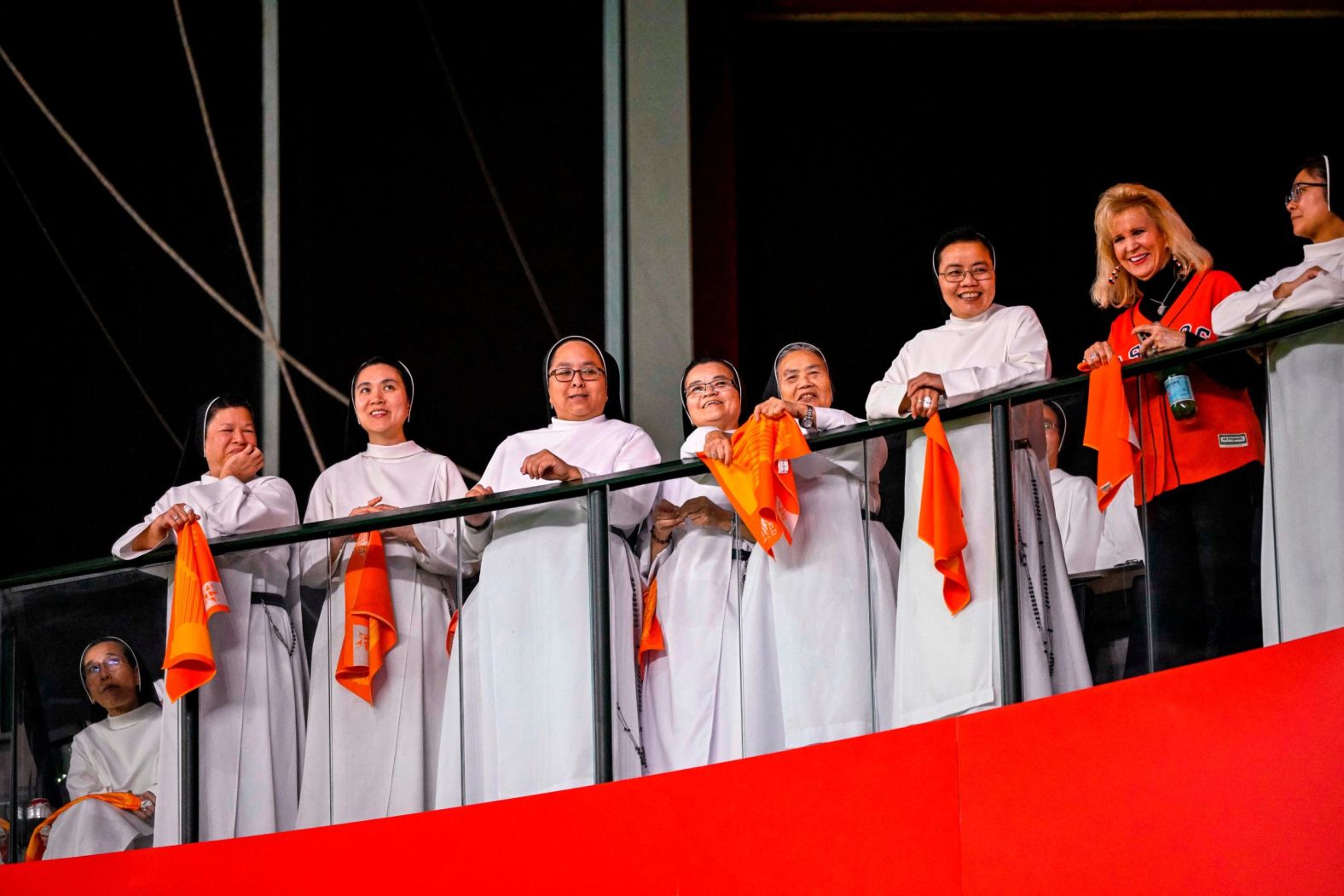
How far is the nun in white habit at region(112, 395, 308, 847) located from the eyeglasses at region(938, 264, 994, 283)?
7.25 feet

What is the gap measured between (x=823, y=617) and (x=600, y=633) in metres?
0.66

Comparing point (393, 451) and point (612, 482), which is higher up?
point (393, 451)

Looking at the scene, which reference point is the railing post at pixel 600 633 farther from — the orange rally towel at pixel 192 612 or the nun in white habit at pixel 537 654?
the orange rally towel at pixel 192 612

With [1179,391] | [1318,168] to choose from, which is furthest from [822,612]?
[1318,168]

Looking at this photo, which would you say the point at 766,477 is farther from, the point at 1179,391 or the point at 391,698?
the point at 391,698

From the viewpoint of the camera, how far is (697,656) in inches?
230

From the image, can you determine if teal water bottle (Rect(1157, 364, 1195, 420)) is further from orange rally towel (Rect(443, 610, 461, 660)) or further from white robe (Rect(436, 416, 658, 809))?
orange rally towel (Rect(443, 610, 461, 660))

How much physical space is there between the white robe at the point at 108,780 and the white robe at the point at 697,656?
1.63 metres

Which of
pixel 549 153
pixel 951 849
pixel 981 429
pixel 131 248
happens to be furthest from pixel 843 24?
pixel 951 849

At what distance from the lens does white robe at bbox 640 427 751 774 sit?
5809mm

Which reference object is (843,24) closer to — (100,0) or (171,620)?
(100,0)

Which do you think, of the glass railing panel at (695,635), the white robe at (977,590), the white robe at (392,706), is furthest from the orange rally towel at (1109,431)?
the white robe at (392,706)

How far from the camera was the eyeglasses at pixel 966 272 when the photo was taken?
19.4ft

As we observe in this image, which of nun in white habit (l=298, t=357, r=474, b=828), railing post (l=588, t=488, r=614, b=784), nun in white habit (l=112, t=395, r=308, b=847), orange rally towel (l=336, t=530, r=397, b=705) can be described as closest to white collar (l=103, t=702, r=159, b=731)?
nun in white habit (l=112, t=395, r=308, b=847)
